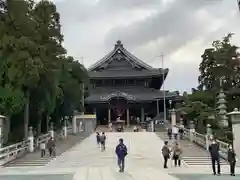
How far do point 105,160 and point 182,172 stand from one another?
7.32 meters

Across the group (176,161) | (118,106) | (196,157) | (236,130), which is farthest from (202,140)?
(118,106)

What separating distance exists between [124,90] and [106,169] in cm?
4878

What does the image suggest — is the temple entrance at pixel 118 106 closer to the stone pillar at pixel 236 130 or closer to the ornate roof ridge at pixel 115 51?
the ornate roof ridge at pixel 115 51

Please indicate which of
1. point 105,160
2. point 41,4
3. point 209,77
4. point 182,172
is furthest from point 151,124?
point 182,172

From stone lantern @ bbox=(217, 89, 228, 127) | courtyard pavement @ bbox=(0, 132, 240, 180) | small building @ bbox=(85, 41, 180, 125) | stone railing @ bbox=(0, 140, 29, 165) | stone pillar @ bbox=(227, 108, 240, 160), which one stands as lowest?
courtyard pavement @ bbox=(0, 132, 240, 180)

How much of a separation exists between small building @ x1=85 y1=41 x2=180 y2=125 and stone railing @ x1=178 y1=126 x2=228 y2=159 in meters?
25.7

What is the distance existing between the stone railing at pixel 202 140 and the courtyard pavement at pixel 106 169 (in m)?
2.96

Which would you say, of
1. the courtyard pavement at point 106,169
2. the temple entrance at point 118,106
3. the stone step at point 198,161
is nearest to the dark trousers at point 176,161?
the courtyard pavement at point 106,169

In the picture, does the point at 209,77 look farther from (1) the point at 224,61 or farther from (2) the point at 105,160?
(2) the point at 105,160

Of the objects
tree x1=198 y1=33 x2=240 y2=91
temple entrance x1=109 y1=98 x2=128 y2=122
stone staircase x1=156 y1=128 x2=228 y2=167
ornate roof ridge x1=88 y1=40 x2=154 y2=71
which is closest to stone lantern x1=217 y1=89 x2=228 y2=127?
tree x1=198 y1=33 x2=240 y2=91

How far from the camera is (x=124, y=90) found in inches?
2714

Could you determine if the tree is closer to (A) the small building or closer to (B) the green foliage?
(B) the green foliage

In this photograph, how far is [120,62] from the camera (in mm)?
70688

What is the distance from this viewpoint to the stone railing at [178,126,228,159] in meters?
25.5
